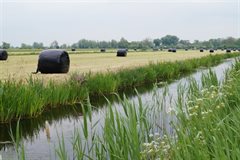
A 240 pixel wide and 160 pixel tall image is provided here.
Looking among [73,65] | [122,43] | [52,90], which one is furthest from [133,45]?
[52,90]

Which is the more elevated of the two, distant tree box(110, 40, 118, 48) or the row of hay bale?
distant tree box(110, 40, 118, 48)

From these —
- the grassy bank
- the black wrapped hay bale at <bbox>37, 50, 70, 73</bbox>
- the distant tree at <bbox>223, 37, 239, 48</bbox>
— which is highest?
the distant tree at <bbox>223, 37, 239, 48</bbox>

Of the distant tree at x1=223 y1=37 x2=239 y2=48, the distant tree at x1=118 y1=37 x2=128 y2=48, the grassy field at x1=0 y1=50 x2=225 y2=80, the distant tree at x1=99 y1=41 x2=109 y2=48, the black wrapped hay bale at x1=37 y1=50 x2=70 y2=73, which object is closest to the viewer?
the grassy field at x1=0 y1=50 x2=225 y2=80

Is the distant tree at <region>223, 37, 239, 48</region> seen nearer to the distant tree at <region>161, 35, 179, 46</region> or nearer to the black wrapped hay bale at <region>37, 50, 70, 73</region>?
the distant tree at <region>161, 35, 179, 46</region>

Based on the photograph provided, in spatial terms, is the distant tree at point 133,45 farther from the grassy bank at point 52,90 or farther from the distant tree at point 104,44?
the grassy bank at point 52,90

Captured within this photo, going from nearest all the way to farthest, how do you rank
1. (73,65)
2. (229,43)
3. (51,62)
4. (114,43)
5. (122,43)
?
(51,62), (73,65), (114,43), (122,43), (229,43)

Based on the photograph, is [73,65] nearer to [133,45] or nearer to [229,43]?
[133,45]

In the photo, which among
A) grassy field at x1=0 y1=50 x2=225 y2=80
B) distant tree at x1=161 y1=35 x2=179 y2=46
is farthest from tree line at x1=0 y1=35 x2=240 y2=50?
grassy field at x1=0 y1=50 x2=225 y2=80

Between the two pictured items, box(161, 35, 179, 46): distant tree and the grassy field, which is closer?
the grassy field

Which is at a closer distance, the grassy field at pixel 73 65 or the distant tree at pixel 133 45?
the grassy field at pixel 73 65

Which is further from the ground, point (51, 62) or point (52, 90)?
point (51, 62)

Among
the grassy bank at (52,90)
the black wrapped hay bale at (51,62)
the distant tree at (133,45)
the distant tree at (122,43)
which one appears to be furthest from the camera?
the distant tree at (122,43)

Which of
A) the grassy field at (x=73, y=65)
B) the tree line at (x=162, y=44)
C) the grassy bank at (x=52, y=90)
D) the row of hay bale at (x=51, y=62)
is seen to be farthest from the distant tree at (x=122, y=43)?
the grassy bank at (x=52, y=90)

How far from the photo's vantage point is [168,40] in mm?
185750
